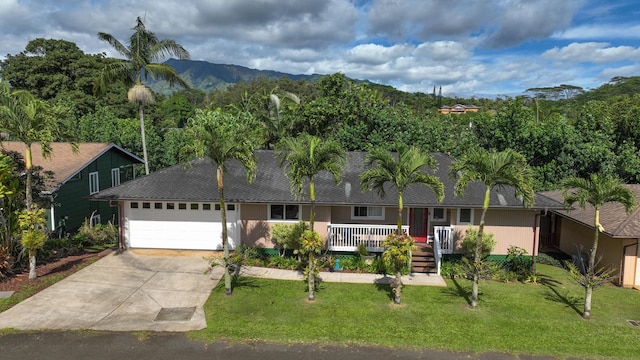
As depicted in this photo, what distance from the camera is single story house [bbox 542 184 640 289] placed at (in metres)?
16.0

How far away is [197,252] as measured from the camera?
59.6 feet

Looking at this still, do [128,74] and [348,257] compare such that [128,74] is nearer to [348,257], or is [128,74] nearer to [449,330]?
[348,257]

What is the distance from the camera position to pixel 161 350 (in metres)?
10.2

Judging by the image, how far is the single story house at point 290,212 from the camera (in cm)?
1703

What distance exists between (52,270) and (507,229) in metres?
18.2

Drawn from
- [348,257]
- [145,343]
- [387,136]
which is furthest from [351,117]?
[145,343]

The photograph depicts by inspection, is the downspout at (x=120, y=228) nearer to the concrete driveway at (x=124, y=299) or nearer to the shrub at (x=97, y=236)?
the concrete driveway at (x=124, y=299)

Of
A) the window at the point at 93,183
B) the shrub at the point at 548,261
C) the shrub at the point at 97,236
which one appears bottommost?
the shrub at the point at 548,261

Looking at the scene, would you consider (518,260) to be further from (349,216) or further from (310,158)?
(310,158)

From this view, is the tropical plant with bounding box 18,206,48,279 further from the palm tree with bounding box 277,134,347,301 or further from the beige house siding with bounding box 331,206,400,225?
the beige house siding with bounding box 331,206,400,225

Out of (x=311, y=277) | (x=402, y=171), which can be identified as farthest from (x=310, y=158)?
(x=311, y=277)

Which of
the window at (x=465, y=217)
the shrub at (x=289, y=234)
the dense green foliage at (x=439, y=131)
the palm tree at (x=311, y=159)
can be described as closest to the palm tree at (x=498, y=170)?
the palm tree at (x=311, y=159)

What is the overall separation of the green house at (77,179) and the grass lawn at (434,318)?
11244 mm

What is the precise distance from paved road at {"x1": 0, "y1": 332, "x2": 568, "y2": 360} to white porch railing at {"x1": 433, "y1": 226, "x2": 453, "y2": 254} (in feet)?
22.9
